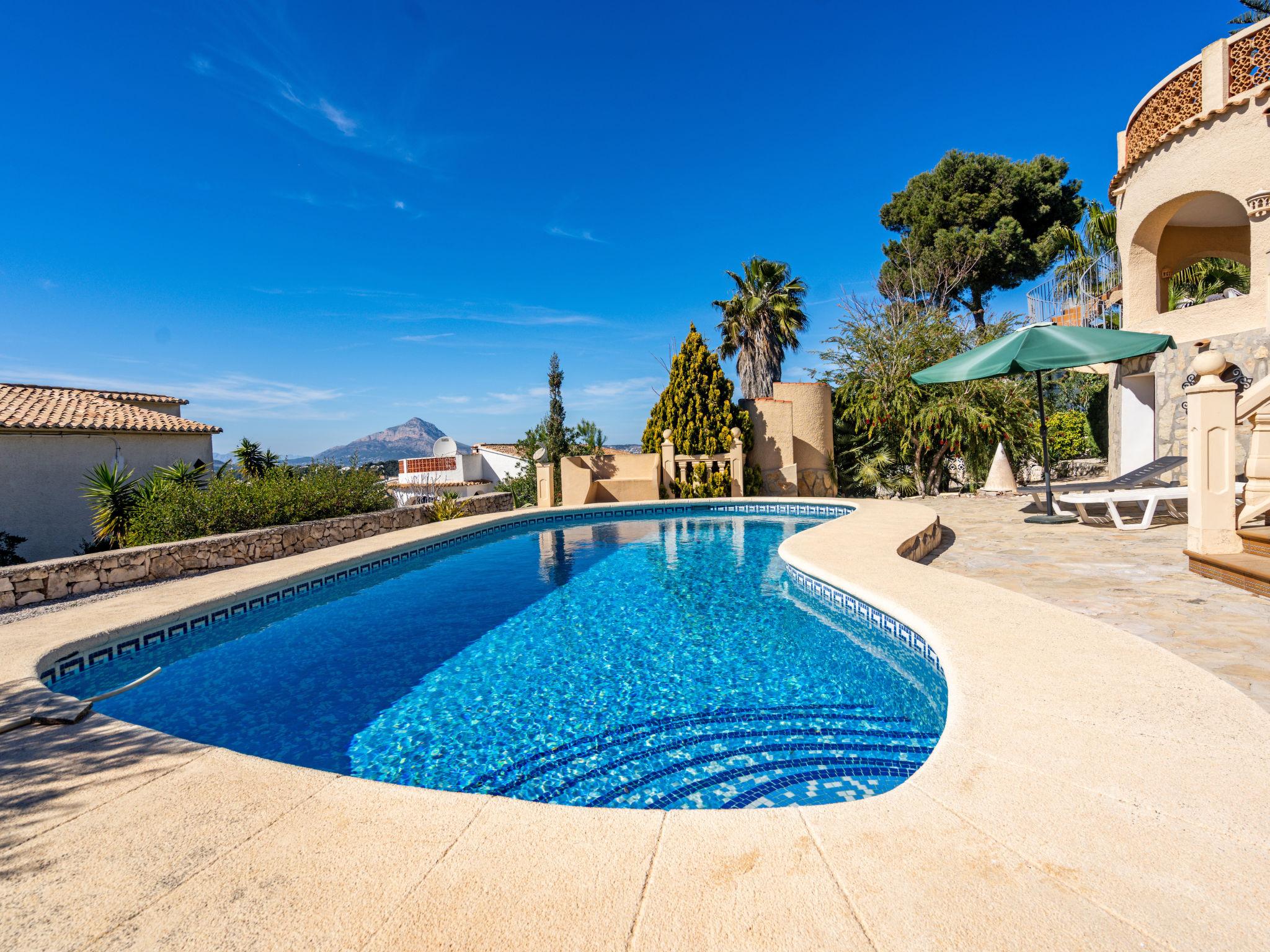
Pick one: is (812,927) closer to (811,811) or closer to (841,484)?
(811,811)

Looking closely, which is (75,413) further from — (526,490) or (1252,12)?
(1252,12)

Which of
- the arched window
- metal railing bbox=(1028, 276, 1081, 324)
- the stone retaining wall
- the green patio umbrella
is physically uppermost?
metal railing bbox=(1028, 276, 1081, 324)

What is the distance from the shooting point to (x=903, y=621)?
4.63 metres

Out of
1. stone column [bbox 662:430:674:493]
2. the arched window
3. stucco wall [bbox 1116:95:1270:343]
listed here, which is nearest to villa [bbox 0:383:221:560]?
stone column [bbox 662:430:674:493]

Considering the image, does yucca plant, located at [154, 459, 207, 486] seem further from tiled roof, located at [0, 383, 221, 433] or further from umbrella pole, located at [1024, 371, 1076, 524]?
umbrella pole, located at [1024, 371, 1076, 524]

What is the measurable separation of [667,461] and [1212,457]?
1274cm

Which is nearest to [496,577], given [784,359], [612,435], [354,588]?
[354,588]

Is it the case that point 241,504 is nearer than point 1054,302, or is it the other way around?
point 241,504

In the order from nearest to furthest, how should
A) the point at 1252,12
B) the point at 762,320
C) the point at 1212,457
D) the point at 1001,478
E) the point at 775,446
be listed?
the point at 1212,457
the point at 1001,478
the point at 775,446
the point at 1252,12
the point at 762,320

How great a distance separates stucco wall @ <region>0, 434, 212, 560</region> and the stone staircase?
56.8 ft

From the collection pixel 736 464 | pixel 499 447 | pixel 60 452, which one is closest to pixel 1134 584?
pixel 736 464

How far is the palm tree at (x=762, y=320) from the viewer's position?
2392cm

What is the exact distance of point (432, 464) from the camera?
39438 mm

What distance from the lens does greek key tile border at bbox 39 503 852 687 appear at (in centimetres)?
521
